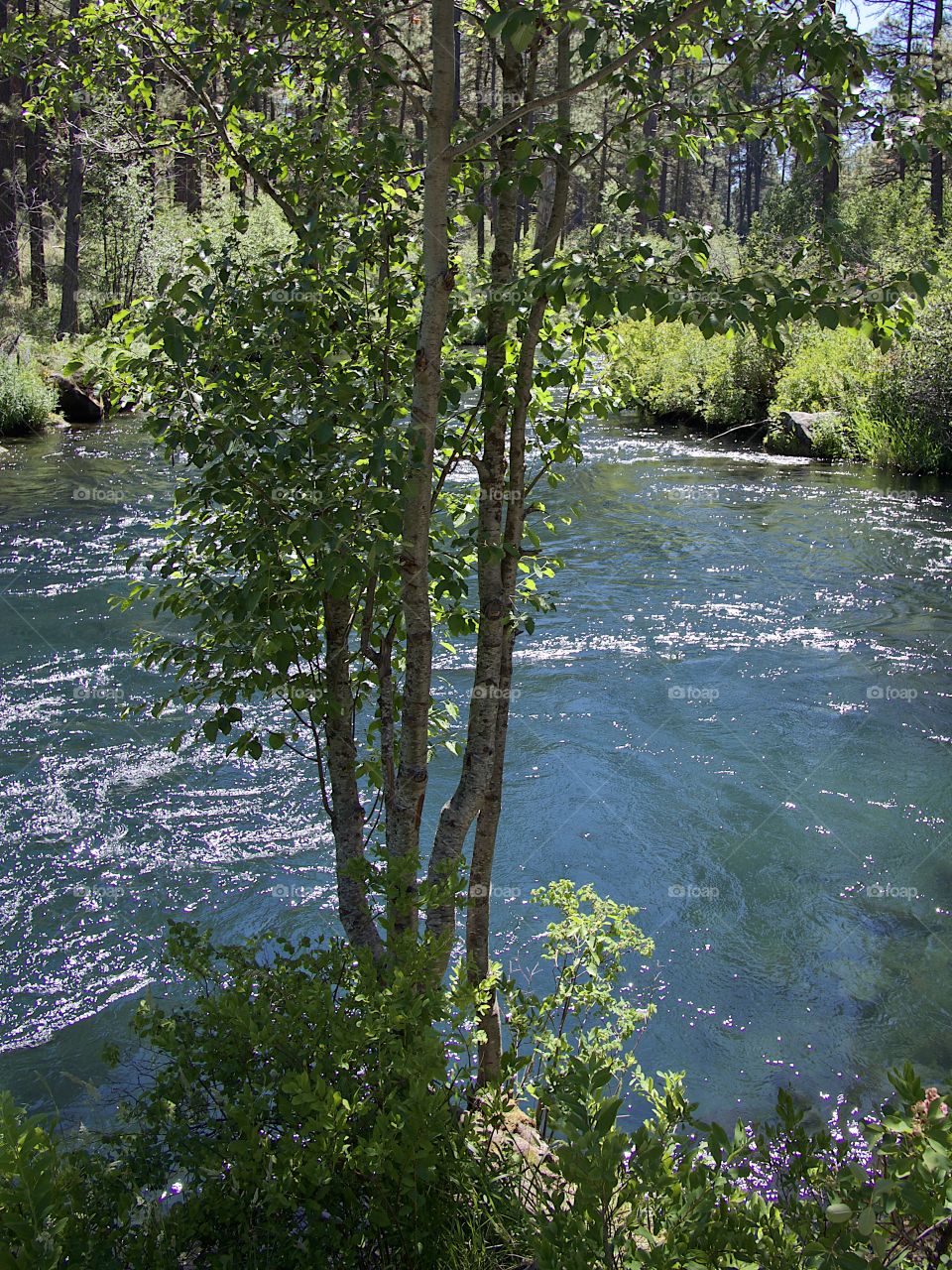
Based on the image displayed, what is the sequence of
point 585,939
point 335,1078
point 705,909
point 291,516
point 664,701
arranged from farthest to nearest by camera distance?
point 664,701
point 705,909
point 585,939
point 291,516
point 335,1078

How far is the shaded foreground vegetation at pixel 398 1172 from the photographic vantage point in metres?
2.06

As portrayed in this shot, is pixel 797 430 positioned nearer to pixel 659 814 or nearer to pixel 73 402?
pixel 659 814

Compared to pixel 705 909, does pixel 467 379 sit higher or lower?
higher

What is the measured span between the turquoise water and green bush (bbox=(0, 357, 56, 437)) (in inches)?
351

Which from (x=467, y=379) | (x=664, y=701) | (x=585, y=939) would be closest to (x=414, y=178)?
(x=467, y=379)

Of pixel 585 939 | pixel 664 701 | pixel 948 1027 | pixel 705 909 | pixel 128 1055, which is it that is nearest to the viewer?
pixel 585 939

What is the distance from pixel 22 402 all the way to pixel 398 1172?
2011cm

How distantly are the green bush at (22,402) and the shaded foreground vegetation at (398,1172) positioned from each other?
1910cm

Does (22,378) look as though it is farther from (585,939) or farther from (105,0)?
(585,939)

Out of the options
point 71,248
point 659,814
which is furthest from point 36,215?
point 659,814

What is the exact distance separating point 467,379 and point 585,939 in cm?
182

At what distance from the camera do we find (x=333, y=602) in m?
3.39

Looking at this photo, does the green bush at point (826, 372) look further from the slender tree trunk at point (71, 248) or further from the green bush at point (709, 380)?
the slender tree trunk at point (71, 248)

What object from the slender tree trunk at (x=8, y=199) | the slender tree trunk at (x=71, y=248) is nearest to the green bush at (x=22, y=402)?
the slender tree trunk at (x=71, y=248)
